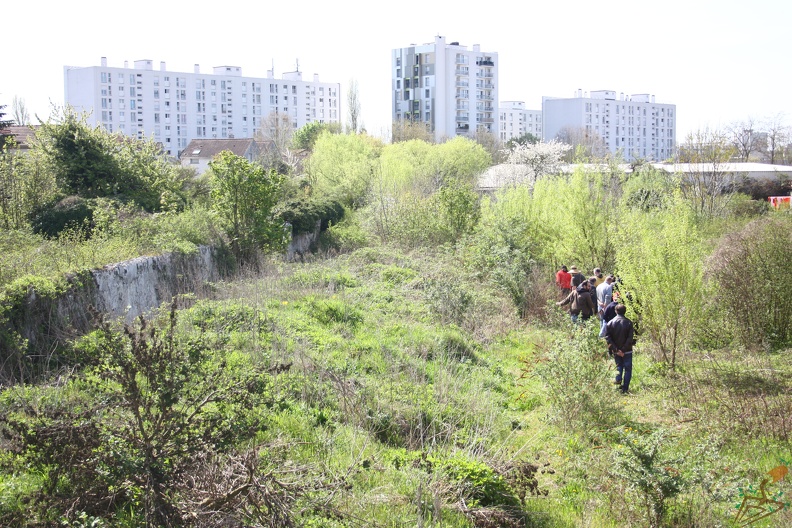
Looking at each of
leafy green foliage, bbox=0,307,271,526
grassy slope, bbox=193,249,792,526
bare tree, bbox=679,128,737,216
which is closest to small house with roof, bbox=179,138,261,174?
bare tree, bbox=679,128,737,216

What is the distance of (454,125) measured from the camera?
102 meters

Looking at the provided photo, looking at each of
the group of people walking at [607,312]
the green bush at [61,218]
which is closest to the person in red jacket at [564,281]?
the group of people walking at [607,312]

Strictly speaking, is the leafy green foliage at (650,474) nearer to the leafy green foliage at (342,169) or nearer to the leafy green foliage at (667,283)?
the leafy green foliage at (667,283)

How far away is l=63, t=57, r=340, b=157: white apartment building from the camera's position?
317ft

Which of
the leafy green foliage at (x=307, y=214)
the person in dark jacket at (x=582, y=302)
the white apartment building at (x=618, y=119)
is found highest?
the white apartment building at (x=618, y=119)

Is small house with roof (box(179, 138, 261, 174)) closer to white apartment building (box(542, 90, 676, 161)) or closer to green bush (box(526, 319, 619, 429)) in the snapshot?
white apartment building (box(542, 90, 676, 161))

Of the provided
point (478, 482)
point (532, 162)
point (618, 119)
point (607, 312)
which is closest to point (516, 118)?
point (618, 119)

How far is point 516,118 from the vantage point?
135 meters

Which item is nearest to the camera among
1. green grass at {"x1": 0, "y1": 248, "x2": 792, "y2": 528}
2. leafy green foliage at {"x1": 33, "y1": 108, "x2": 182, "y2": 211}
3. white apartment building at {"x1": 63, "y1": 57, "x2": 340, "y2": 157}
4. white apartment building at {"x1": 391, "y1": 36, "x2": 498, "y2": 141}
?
green grass at {"x1": 0, "y1": 248, "x2": 792, "y2": 528}

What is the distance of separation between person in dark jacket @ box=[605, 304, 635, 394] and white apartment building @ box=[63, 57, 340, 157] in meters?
86.8

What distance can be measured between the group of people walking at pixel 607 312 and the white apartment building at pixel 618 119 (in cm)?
10256

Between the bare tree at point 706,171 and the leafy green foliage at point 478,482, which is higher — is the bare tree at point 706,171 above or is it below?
above

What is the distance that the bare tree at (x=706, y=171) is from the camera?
28781mm

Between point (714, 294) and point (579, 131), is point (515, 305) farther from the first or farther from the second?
point (579, 131)
